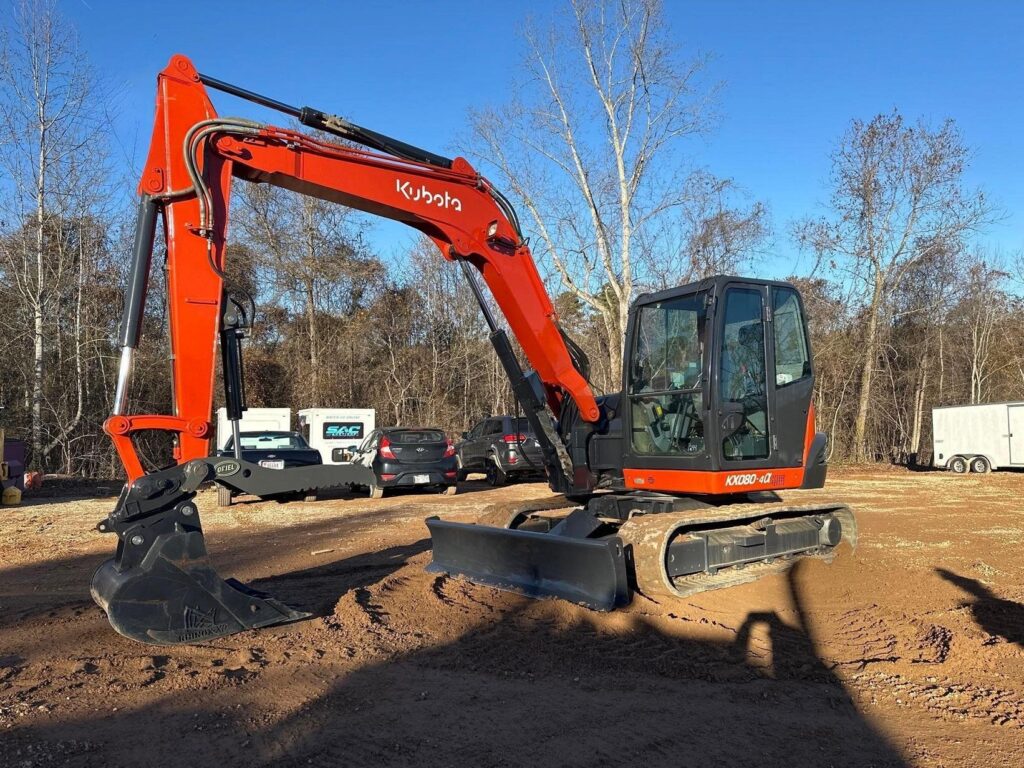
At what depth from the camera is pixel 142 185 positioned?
17.3 feet

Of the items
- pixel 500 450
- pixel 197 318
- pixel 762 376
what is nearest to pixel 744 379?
pixel 762 376

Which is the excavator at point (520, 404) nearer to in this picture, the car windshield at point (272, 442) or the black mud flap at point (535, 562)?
the black mud flap at point (535, 562)

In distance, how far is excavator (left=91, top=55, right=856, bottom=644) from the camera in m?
5.03

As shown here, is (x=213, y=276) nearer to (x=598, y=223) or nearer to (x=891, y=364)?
(x=598, y=223)

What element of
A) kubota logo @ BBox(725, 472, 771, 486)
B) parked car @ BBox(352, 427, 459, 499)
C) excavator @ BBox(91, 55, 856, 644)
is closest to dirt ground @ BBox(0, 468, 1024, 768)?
excavator @ BBox(91, 55, 856, 644)

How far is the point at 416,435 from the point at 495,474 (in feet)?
13.1

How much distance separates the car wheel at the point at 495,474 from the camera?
62.8ft

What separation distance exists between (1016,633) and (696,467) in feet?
8.39

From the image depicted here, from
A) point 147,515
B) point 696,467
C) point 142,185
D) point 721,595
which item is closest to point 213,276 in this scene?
point 142,185

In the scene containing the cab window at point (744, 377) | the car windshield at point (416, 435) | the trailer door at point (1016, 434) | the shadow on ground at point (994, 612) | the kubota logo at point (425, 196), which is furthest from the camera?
the trailer door at point (1016, 434)

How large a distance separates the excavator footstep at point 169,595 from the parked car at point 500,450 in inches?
501

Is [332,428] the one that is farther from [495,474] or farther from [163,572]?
[163,572]

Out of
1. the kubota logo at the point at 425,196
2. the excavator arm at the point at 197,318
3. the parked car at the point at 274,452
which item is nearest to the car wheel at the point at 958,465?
the parked car at the point at 274,452

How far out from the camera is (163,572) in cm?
487
